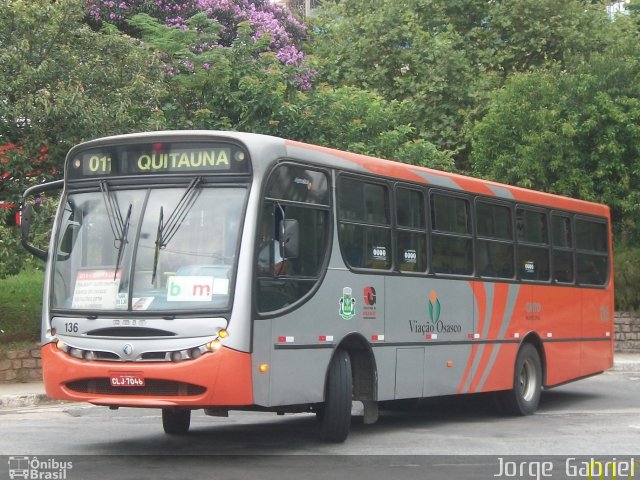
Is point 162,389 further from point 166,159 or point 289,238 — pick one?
point 166,159

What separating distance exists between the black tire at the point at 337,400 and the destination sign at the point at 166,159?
231cm

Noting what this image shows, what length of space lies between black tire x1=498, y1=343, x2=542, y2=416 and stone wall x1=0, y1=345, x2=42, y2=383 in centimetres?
764

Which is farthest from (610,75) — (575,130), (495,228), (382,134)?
(495,228)

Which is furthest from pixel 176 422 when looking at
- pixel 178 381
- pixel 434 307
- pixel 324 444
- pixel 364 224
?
pixel 434 307

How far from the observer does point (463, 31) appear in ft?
118

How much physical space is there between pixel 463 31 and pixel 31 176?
2062 centimetres

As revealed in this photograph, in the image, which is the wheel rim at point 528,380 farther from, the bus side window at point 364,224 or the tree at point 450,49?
the tree at point 450,49

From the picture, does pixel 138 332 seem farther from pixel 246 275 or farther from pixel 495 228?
pixel 495 228

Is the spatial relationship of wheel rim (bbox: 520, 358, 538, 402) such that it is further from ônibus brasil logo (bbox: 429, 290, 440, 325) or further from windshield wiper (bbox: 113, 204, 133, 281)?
windshield wiper (bbox: 113, 204, 133, 281)

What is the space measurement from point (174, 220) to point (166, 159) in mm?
661

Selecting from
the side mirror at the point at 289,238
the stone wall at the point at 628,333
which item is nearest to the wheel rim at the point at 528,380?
the side mirror at the point at 289,238

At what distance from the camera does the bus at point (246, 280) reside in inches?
401

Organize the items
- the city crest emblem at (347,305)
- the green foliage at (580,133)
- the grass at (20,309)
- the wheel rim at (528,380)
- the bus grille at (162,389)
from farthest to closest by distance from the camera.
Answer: the green foliage at (580,133), the grass at (20,309), the wheel rim at (528,380), the city crest emblem at (347,305), the bus grille at (162,389)

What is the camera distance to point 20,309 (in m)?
20.9
